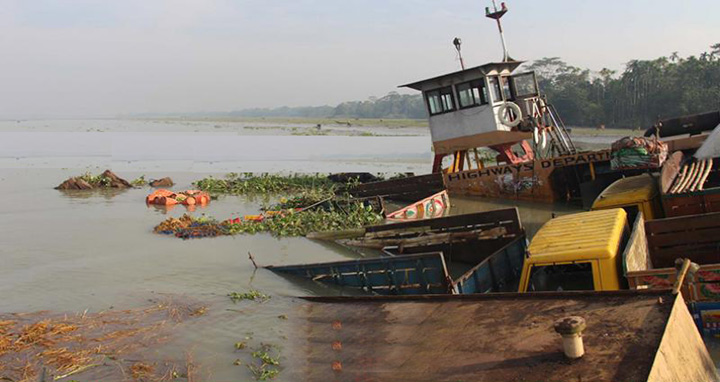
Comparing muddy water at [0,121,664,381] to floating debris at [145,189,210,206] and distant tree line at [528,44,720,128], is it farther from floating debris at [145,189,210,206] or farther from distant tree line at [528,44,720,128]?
distant tree line at [528,44,720,128]

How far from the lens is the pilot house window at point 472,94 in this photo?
21.9 meters

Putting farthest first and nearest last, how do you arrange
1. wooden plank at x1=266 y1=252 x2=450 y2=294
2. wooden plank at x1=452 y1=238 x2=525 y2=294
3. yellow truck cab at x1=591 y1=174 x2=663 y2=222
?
yellow truck cab at x1=591 y1=174 x2=663 y2=222 < wooden plank at x1=266 y1=252 x2=450 y2=294 < wooden plank at x1=452 y1=238 x2=525 y2=294

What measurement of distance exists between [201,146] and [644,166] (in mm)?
52560

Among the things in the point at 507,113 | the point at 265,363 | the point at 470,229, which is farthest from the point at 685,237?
the point at 507,113

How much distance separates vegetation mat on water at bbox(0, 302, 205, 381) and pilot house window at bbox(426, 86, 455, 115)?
1484 cm

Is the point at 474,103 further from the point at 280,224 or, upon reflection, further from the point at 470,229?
the point at 470,229

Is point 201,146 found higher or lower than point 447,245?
higher

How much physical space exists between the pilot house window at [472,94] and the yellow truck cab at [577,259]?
1388 cm

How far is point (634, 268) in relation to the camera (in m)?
6.98

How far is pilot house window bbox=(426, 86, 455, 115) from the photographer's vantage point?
74.4 feet

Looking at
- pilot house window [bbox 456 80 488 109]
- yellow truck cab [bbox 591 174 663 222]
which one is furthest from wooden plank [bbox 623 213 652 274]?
pilot house window [bbox 456 80 488 109]

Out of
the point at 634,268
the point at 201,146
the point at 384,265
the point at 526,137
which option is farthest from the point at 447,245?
the point at 201,146

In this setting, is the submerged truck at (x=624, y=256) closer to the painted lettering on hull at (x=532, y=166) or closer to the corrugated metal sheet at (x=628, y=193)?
the corrugated metal sheet at (x=628, y=193)

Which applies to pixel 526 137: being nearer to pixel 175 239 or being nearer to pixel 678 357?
pixel 175 239
